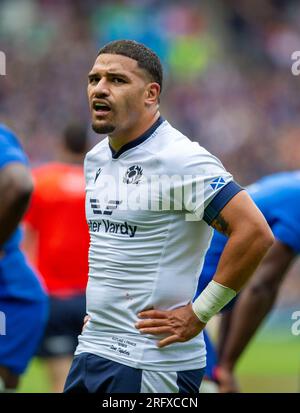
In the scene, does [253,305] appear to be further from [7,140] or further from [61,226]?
[61,226]

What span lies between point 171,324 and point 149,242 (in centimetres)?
37

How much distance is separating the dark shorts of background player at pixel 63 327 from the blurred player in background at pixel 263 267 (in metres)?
2.29

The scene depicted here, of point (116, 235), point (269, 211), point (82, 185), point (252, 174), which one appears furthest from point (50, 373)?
point (252, 174)

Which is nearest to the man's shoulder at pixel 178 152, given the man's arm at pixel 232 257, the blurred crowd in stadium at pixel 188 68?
the man's arm at pixel 232 257

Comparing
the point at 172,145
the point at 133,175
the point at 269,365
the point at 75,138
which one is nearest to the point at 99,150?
the point at 133,175

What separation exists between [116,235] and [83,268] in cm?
438

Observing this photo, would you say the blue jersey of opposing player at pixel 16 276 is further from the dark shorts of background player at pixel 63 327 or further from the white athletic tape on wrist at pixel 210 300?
the dark shorts of background player at pixel 63 327

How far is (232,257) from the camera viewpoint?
14.1ft

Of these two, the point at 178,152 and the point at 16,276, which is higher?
the point at 178,152

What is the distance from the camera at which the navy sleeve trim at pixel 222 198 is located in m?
4.29

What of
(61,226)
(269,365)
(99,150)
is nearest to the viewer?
(99,150)

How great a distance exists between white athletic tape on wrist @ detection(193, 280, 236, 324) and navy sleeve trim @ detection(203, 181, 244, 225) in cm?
32

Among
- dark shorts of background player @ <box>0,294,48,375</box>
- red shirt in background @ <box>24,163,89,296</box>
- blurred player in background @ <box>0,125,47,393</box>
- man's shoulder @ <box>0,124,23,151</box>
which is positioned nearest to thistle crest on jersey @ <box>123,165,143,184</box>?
man's shoulder @ <box>0,124,23,151</box>

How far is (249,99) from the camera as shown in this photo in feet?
73.0
